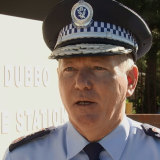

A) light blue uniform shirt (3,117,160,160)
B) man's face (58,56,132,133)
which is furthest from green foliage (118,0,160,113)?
man's face (58,56,132,133)

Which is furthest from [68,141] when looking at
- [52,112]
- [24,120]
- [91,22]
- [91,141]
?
[52,112]

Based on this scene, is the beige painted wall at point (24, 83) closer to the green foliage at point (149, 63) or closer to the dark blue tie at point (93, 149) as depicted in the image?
the dark blue tie at point (93, 149)

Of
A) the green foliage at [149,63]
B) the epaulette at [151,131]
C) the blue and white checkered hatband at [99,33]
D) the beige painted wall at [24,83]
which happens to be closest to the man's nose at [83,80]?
the blue and white checkered hatband at [99,33]

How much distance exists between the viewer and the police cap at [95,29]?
1.50 metres

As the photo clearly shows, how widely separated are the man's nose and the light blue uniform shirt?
23cm

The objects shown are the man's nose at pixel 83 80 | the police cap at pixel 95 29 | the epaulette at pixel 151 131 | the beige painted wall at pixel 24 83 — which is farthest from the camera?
the beige painted wall at pixel 24 83

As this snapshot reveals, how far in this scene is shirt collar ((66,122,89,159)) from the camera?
1530 millimetres

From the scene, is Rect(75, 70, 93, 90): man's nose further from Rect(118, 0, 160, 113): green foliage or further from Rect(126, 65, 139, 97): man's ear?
Rect(118, 0, 160, 113): green foliage

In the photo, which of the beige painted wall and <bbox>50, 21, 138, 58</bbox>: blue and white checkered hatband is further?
the beige painted wall

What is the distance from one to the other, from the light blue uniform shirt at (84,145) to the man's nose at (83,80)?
0.23m

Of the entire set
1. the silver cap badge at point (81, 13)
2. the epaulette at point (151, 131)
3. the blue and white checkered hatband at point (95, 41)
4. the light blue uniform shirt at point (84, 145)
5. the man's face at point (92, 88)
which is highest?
the silver cap badge at point (81, 13)

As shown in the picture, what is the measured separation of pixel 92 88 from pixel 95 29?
10.7 inches

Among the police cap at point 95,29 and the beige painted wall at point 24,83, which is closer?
the police cap at point 95,29

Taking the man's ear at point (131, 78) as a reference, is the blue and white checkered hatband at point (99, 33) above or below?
above
